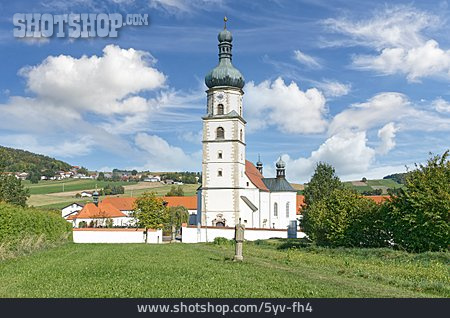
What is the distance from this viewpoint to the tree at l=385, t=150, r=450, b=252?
84.1 feet

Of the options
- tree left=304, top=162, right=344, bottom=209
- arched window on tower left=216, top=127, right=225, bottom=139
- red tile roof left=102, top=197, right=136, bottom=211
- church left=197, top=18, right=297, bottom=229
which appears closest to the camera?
church left=197, top=18, right=297, bottom=229

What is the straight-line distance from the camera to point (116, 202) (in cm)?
9944

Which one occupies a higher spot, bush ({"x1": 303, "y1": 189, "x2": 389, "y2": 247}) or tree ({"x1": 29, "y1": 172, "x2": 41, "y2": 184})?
tree ({"x1": 29, "y1": 172, "x2": 41, "y2": 184})

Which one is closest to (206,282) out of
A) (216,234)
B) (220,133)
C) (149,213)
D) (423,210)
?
(423,210)

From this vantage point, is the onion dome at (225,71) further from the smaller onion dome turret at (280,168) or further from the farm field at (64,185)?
the farm field at (64,185)

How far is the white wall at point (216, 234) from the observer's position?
1945 inches

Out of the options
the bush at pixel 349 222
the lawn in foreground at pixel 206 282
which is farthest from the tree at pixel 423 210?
Result: the lawn in foreground at pixel 206 282

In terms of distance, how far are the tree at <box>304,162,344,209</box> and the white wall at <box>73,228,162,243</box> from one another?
19.7 meters

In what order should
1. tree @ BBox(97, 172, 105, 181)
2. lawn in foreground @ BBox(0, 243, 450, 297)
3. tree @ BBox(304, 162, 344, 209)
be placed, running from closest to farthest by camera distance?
lawn in foreground @ BBox(0, 243, 450, 297) → tree @ BBox(304, 162, 344, 209) → tree @ BBox(97, 172, 105, 181)

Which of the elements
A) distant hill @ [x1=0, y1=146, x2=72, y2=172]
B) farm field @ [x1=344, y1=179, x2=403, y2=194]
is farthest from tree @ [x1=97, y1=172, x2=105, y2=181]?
farm field @ [x1=344, y1=179, x2=403, y2=194]

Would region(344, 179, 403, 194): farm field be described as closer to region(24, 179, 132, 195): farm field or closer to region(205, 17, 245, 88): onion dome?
region(24, 179, 132, 195): farm field

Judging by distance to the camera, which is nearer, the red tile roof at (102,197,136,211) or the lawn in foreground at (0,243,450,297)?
the lawn in foreground at (0,243,450,297)

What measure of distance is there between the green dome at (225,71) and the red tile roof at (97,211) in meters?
29.3

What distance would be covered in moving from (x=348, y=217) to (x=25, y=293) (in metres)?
24.1
